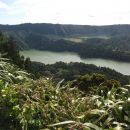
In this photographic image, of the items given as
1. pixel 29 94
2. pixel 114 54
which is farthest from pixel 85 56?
pixel 29 94

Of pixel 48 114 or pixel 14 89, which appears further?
pixel 14 89

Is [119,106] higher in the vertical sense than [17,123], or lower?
higher

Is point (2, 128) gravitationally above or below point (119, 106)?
below

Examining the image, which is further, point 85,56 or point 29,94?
point 85,56

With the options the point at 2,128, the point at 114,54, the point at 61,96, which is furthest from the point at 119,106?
the point at 114,54

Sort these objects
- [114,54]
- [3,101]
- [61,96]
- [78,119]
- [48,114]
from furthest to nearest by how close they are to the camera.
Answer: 1. [114,54]
2. [61,96]
3. [3,101]
4. [48,114]
5. [78,119]

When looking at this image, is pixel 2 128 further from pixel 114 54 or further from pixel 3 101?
pixel 114 54

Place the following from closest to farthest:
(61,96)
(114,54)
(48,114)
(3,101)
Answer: (48,114) < (3,101) < (61,96) < (114,54)

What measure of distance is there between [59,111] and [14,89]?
938mm

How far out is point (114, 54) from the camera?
165 m

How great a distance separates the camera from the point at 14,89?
4957 millimetres

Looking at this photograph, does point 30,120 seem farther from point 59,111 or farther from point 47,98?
point 47,98

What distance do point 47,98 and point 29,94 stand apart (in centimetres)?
27

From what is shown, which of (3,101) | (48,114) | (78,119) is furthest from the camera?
(3,101)
